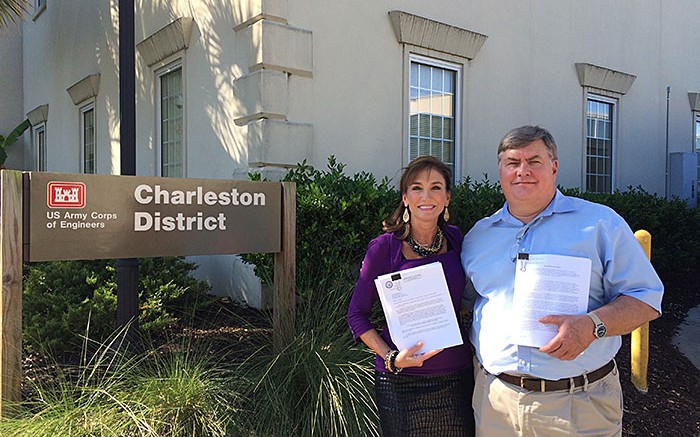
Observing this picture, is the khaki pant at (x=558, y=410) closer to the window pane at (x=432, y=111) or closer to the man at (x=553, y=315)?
the man at (x=553, y=315)

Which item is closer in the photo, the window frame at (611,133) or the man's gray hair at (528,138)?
the man's gray hair at (528,138)

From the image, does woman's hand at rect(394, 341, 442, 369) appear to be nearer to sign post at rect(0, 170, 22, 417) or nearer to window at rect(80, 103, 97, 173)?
sign post at rect(0, 170, 22, 417)

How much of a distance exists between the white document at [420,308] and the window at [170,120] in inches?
245

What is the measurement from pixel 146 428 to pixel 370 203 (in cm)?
303

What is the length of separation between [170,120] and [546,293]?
7.47 meters

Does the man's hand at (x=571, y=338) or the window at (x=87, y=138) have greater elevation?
the window at (x=87, y=138)

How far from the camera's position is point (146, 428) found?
285 centimetres

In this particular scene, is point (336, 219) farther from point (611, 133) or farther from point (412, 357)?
point (611, 133)

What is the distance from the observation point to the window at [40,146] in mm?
14234

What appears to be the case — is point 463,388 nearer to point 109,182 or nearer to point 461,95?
point 109,182

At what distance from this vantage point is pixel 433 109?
8000mm

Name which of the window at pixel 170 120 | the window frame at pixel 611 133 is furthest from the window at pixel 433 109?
the window at pixel 170 120

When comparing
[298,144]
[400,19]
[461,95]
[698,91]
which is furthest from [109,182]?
[698,91]

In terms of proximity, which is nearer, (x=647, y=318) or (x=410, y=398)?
(x=647, y=318)
